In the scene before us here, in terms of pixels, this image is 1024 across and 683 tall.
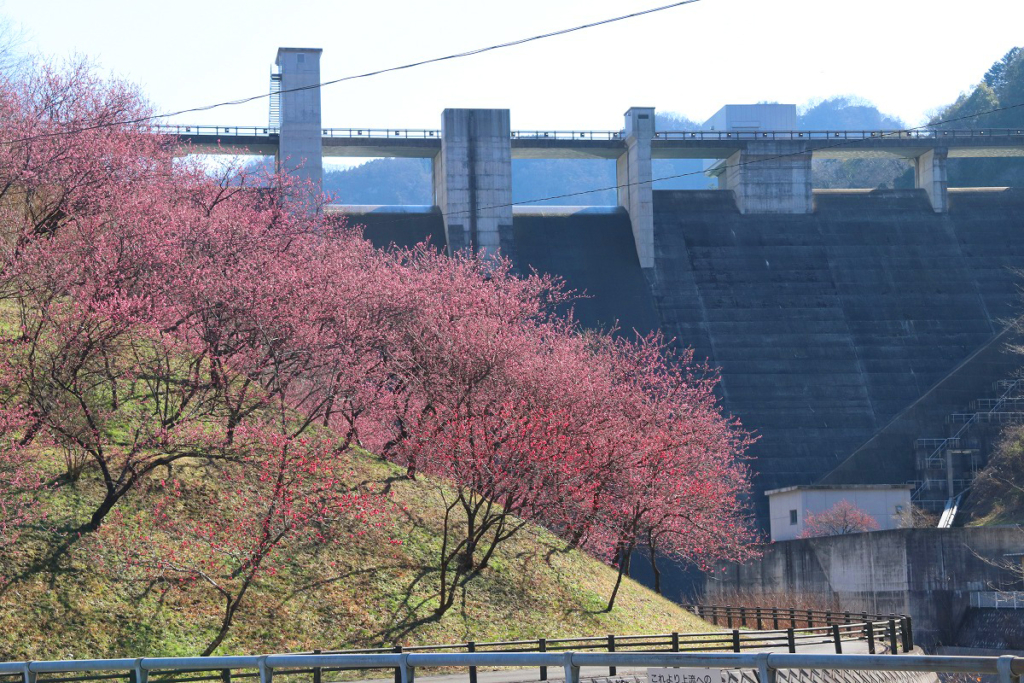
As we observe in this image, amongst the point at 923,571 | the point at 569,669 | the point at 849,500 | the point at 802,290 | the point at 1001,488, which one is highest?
the point at 802,290

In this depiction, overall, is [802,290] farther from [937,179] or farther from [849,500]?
[849,500]

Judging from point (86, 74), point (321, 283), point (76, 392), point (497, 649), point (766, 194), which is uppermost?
point (766, 194)

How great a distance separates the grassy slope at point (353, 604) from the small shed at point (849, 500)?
2127 cm

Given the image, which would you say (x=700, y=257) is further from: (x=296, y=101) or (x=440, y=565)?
(x=440, y=565)

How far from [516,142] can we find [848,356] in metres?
22.0

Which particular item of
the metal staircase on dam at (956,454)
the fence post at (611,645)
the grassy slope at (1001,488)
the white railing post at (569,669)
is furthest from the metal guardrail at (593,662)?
the metal staircase on dam at (956,454)

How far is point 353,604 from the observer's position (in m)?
24.0

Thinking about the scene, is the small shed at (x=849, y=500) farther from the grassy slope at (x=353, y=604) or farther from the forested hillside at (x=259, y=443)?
the grassy slope at (x=353, y=604)

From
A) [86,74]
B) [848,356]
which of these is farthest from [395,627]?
[848,356]

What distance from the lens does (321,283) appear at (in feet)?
96.9

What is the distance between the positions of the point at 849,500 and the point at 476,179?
1035 inches

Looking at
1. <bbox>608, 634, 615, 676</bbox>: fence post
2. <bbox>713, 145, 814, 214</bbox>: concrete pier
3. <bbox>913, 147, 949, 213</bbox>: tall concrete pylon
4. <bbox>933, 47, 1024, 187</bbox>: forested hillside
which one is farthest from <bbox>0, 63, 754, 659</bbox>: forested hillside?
<bbox>933, 47, 1024, 187</bbox>: forested hillside

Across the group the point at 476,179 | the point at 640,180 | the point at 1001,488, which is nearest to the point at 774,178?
the point at 640,180

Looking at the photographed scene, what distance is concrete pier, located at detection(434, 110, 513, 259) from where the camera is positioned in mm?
63719
